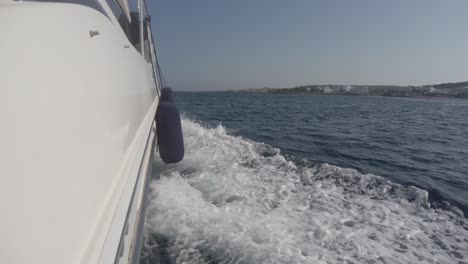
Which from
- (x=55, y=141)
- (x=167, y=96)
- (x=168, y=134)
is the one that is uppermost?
(x=55, y=141)

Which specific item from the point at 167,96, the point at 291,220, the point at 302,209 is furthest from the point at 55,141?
the point at 167,96

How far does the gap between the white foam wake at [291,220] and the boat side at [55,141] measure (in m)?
1.47

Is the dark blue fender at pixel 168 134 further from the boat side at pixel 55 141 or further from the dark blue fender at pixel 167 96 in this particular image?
the boat side at pixel 55 141

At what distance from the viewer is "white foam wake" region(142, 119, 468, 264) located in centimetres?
256

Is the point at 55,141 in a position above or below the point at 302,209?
above

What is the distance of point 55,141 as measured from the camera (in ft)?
2.73

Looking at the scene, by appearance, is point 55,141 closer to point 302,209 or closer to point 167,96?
point 302,209

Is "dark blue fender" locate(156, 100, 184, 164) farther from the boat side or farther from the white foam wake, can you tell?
the boat side

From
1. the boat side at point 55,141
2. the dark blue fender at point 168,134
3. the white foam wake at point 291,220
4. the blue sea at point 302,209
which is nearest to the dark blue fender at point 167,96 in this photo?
the blue sea at point 302,209

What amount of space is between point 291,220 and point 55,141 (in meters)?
2.76

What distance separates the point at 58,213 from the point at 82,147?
27 cm

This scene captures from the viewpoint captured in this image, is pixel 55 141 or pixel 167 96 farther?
pixel 167 96

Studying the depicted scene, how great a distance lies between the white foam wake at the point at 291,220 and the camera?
256cm

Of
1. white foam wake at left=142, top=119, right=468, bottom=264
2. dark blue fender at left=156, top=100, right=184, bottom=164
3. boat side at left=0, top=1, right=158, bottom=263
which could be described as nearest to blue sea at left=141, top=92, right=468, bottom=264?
white foam wake at left=142, top=119, right=468, bottom=264
